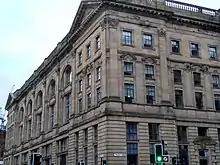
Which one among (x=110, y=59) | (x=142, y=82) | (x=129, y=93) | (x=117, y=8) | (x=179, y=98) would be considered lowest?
(x=179, y=98)

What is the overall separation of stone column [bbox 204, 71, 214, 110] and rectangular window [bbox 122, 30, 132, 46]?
11775 mm

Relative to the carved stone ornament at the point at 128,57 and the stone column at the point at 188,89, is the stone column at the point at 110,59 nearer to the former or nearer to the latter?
the carved stone ornament at the point at 128,57

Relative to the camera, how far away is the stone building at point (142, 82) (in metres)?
41.2

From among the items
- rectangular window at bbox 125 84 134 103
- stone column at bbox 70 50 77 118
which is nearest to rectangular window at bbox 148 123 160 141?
rectangular window at bbox 125 84 134 103

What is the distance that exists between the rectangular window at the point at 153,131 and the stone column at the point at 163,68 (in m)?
3.11

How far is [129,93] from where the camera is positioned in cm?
4259

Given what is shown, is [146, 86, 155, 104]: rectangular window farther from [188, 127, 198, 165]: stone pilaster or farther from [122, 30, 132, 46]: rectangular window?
[188, 127, 198, 165]: stone pilaster

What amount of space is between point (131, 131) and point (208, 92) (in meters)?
13.1

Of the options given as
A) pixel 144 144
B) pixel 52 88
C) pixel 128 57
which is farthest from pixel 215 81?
pixel 52 88

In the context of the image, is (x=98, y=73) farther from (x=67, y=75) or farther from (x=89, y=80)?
(x=67, y=75)

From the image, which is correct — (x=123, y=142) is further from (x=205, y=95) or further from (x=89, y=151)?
(x=205, y=95)

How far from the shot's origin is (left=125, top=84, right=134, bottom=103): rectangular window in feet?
139

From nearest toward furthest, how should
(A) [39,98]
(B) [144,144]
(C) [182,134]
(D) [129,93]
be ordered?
(B) [144,144]
(D) [129,93]
(C) [182,134]
(A) [39,98]

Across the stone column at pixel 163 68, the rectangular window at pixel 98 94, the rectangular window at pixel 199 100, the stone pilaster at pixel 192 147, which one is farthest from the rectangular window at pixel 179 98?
the rectangular window at pixel 98 94
